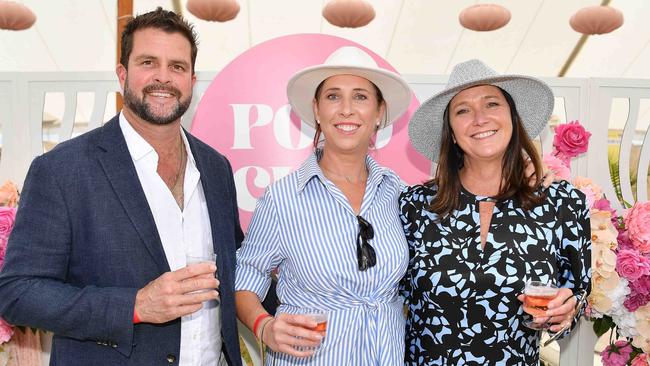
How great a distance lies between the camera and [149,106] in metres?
1.92

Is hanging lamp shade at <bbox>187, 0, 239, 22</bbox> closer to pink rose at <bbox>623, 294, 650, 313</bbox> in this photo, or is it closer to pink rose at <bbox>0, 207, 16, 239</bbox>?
pink rose at <bbox>0, 207, 16, 239</bbox>

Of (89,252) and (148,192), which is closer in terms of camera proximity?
(89,252)

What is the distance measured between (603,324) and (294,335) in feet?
5.72

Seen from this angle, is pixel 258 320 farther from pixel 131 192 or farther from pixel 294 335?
Result: pixel 131 192

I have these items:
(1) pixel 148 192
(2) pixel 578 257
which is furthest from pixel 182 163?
(2) pixel 578 257

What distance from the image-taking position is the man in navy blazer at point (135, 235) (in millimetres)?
1626

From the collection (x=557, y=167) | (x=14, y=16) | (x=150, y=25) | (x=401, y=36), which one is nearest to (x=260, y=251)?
(x=150, y=25)

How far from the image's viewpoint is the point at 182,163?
2070mm

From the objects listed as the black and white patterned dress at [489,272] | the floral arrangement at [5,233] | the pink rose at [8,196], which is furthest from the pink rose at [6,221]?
the black and white patterned dress at [489,272]

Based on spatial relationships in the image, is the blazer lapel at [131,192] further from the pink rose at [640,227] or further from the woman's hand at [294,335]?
the pink rose at [640,227]

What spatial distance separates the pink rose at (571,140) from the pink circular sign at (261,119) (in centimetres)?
71

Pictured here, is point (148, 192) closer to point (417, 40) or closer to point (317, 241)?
point (317, 241)

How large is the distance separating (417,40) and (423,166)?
613cm

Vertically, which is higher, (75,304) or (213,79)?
(213,79)
